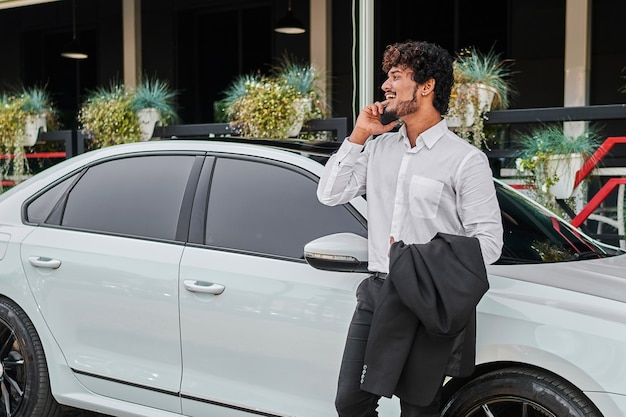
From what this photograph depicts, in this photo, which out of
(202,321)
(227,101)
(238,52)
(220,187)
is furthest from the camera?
(238,52)

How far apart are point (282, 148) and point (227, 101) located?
12.7 ft

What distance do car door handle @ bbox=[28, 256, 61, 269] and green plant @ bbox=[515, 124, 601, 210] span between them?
11.3ft

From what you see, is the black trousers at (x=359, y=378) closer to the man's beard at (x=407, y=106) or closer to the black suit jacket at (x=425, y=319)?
the black suit jacket at (x=425, y=319)

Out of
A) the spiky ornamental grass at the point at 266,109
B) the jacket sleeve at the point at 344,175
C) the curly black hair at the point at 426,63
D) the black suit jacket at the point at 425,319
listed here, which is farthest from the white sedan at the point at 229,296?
the spiky ornamental grass at the point at 266,109

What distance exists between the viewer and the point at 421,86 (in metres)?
2.67

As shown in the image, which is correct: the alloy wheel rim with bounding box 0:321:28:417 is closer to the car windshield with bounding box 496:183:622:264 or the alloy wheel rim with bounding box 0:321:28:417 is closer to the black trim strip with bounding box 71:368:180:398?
the black trim strip with bounding box 71:368:180:398

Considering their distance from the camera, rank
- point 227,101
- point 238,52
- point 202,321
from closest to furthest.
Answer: point 202,321
point 227,101
point 238,52

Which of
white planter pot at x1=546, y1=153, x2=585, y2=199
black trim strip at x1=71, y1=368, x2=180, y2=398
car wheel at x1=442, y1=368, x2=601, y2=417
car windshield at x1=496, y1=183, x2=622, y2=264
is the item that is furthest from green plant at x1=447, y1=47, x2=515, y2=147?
car wheel at x1=442, y1=368, x2=601, y2=417

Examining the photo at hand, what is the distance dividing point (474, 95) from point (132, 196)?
3190mm

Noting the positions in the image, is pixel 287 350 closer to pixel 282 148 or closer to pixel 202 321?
pixel 202 321

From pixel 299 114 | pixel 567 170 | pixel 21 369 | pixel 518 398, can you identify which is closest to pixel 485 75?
pixel 567 170

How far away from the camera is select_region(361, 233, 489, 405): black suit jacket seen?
241 cm

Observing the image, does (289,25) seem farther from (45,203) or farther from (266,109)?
(45,203)

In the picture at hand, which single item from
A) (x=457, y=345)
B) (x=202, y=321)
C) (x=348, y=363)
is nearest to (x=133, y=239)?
(x=202, y=321)
